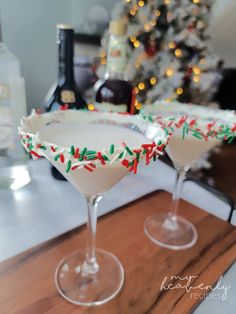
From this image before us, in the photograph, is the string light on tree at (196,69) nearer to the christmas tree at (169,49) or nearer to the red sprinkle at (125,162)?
the christmas tree at (169,49)

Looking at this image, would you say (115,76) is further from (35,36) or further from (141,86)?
(141,86)

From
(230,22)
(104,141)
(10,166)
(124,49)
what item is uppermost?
(230,22)

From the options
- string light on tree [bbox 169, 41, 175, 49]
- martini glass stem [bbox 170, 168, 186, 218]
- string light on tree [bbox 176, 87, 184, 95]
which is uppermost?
string light on tree [bbox 169, 41, 175, 49]

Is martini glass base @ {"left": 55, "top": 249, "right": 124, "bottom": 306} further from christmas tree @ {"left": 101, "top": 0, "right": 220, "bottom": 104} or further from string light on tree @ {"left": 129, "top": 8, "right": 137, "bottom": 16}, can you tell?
string light on tree @ {"left": 129, "top": 8, "right": 137, "bottom": 16}

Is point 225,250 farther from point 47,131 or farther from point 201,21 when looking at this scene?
point 201,21

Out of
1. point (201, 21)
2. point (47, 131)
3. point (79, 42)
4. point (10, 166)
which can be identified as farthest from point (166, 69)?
point (47, 131)

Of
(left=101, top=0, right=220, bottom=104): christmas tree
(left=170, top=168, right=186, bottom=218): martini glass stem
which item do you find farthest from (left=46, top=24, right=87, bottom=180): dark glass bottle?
(left=101, top=0, right=220, bottom=104): christmas tree

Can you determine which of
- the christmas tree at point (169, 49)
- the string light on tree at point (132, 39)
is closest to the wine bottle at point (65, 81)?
the christmas tree at point (169, 49)
